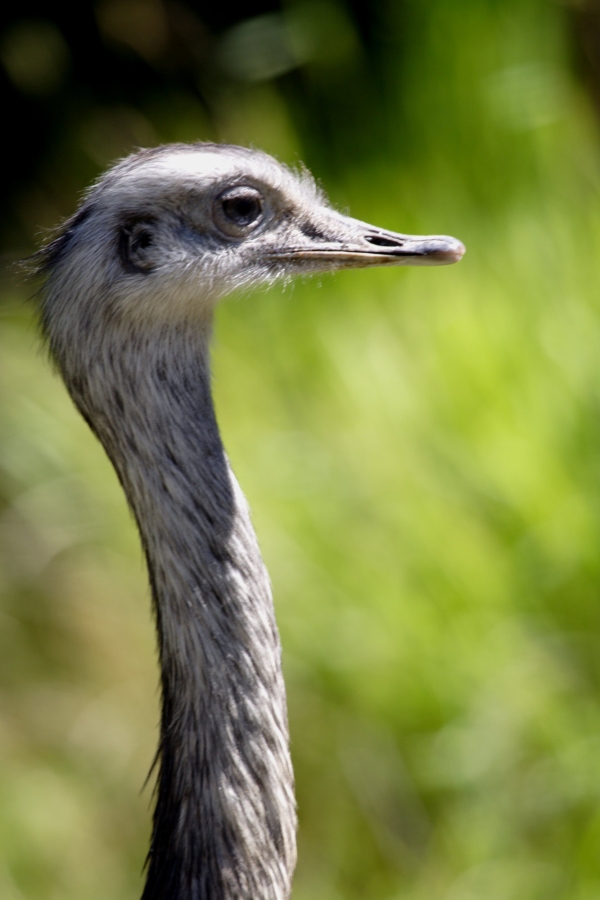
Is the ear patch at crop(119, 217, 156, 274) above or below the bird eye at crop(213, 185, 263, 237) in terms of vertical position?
below

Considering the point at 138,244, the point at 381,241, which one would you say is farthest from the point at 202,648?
→ the point at 381,241

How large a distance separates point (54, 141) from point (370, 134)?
1448 mm

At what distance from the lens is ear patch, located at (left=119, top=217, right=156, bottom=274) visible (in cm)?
150

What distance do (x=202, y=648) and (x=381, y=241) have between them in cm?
63

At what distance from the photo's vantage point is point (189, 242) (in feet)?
5.08

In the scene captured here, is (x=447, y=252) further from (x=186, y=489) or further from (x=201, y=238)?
(x=186, y=489)

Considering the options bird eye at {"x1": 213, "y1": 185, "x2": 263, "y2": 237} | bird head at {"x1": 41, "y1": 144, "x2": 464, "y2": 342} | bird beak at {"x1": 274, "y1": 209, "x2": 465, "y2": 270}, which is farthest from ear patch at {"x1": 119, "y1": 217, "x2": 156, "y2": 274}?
bird beak at {"x1": 274, "y1": 209, "x2": 465, "y2": 270}

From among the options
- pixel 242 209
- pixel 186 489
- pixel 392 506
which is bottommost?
pixel 186 489

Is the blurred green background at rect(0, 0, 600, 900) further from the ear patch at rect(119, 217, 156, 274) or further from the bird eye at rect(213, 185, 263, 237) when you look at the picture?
the ear patch at rect(119, 217, 156, 274)

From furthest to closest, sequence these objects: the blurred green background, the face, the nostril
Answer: the blurred green background
the nostril
the face

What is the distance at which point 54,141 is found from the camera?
4102 millimetres

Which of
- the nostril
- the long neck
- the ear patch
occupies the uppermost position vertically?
the nostril

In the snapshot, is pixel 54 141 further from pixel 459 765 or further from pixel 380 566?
pixel 459 765

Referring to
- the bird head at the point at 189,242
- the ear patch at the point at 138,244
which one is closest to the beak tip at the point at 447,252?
the bird head at the point at 189,242
